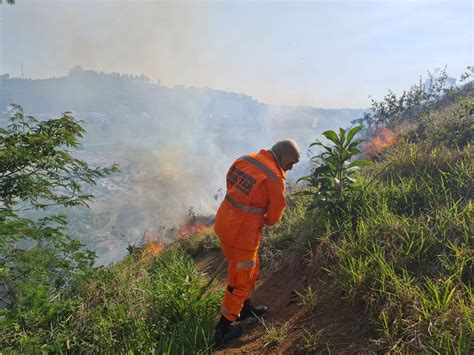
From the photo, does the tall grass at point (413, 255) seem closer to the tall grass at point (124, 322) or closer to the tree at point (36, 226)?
the tall grass at point (124, 322)

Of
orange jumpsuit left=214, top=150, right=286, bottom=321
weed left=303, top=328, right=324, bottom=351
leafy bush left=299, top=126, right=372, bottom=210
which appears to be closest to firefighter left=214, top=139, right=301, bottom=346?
orange jumpsuit left=214, top=150, right=286, bottom=321

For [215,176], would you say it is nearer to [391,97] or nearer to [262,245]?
[391,97]

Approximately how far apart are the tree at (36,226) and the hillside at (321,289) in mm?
24

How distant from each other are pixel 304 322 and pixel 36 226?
3755 mm

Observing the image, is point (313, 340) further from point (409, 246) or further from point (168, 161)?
point (168, 161)

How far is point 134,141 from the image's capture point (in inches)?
7426

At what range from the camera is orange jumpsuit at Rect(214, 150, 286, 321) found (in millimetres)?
2904

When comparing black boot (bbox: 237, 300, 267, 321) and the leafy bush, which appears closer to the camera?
black boot (bbox: 237, 300, 267, 321)

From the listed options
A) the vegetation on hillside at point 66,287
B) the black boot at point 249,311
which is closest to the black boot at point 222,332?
the vegetation on hillside at point 66,287

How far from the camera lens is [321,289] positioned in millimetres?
3211

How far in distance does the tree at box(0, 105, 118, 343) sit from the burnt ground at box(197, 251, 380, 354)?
6.18 feet

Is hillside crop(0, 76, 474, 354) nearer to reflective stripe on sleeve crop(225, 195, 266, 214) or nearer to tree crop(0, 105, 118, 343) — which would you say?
tree crop(0, 105, 118, 343)

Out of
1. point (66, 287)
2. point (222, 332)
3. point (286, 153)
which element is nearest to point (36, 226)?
point (66, 287)

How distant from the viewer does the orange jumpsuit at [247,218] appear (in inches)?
114
